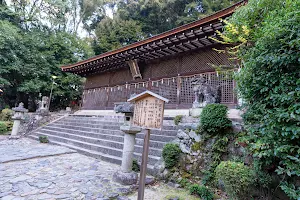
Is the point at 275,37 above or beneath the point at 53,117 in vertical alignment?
above

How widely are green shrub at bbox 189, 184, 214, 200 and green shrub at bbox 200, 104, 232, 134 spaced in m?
1.26

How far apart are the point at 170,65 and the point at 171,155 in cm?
574

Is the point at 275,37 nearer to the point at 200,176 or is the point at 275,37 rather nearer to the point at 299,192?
the point at 299,192

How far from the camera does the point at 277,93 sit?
242 centimetres

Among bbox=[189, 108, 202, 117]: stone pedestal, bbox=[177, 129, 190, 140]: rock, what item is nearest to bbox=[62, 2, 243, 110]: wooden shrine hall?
bbox=[189, 108, 202, 117]: stone pedestal

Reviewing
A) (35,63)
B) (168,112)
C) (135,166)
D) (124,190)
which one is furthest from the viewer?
(35,63)

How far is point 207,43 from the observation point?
6965 mm

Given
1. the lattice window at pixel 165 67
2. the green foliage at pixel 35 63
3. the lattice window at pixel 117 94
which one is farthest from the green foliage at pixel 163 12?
the lattice window at pixel 117 94

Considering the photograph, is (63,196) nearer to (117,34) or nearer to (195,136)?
(195,136)

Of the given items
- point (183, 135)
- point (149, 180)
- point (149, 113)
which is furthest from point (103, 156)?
point (149, 113)

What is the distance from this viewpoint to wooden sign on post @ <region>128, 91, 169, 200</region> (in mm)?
2801

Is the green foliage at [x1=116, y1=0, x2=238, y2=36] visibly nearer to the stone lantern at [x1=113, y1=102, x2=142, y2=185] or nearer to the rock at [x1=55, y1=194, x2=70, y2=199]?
the stone lantern at [x1=113, y1=102, x2=142, y2=185]

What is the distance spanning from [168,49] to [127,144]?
5.51 meters

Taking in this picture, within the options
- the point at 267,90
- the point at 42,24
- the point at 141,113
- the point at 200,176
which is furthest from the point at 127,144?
the point at 42,24
